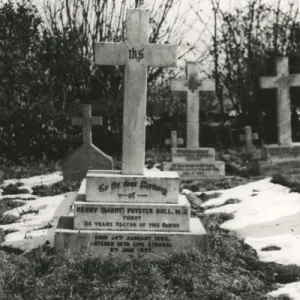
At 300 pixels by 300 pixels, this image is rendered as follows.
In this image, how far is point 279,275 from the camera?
15.1 feet

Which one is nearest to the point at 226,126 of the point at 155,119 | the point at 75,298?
the point at 155,119

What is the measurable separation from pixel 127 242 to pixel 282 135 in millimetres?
6911

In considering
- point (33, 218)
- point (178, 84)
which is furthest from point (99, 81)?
point (33, 218)

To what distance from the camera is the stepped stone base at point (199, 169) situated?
11.0 meters

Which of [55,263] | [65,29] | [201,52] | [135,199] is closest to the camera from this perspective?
[55,263]

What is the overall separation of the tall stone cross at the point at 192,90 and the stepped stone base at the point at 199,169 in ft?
1.47

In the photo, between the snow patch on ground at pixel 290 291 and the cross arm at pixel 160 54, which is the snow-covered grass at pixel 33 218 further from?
the snow patch on ground at pixel 290 291

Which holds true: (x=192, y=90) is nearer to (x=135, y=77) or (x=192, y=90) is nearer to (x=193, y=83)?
(x=193, y=83)

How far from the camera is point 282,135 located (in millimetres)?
11164

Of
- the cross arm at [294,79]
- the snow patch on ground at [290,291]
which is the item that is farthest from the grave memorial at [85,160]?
the snow patch on ground at [290,291]

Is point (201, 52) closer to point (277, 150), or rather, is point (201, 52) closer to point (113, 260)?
point (277, 150)

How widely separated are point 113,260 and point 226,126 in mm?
11930

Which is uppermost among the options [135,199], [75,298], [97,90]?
[97,90]

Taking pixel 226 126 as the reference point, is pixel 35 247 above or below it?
below
